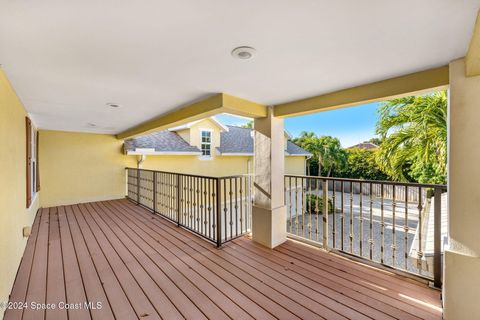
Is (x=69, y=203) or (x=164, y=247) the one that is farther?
(x=69, y=203)

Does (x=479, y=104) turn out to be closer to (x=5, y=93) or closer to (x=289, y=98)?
(x=289, y=98)

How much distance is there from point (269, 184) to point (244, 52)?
2.24 m

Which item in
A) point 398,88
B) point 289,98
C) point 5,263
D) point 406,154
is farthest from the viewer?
point 406,154

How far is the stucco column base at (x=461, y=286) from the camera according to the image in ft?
5.73

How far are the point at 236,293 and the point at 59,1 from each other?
2.71 m

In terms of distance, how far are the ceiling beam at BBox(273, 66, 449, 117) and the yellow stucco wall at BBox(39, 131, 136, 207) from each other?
645cm

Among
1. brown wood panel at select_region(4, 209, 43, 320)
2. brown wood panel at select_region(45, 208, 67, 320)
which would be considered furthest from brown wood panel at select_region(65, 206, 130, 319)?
brown wood panel at select_region(4, 209, 43, 320)

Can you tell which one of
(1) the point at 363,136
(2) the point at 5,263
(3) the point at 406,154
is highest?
(1) the point at 363,136

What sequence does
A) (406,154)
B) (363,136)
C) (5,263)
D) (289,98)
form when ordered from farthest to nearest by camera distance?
1. (363,136)
2. (406,154)
3. (289,98)
4. (5,263)

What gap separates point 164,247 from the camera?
3422mm

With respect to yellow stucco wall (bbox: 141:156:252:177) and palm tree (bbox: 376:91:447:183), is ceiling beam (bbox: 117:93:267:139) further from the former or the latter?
palm tree (bbox: 376:91:447:183)

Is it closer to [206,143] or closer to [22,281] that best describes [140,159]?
[206,143]

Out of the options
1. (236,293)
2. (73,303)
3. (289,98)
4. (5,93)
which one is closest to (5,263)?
(73,303)

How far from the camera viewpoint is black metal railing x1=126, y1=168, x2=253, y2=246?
377 centimetres
